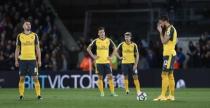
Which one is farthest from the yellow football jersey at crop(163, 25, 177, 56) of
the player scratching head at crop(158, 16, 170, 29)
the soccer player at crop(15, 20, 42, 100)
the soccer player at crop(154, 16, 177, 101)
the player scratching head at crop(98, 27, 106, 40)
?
the player scratching head at crop(98, 27, 106, 40)

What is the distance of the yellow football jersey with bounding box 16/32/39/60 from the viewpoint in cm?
2173

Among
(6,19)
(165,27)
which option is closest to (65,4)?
(6,19)

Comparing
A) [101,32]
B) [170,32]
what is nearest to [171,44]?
[170,32]

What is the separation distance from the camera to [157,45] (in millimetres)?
34938

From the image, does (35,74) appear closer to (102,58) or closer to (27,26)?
(27,26)

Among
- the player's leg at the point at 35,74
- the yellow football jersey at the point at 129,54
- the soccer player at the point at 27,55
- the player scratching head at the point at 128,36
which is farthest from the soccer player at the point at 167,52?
the yellow football jersey at the point at 129,54

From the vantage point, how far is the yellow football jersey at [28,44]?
71.3ft

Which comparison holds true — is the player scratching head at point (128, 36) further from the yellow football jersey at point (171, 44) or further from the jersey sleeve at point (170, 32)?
the jersey sleeve at point (170, 32)

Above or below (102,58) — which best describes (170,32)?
above

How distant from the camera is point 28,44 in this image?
21.8 meters

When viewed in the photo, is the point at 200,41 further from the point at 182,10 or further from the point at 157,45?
the point at 182,10

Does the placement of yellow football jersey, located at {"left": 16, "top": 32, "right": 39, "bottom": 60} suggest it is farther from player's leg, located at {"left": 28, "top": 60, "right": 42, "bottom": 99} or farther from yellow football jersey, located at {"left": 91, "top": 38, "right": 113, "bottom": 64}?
yellow football jersey, located at {"left": 91, "top": 38, "right": 113, "bottom": 64}

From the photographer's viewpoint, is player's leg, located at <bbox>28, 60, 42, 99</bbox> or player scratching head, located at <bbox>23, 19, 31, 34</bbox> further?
player's leg, located at <bbox>28, 60, 42, 99</bbox>

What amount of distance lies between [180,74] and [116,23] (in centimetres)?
883
